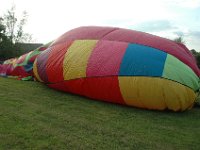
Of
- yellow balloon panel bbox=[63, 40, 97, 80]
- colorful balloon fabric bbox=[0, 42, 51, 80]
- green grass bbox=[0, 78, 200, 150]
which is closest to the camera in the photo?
green grass bbox=[0, 78, 200, 150]

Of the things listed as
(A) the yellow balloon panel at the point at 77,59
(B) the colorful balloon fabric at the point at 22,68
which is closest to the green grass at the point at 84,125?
(A) the yellow balloon panel at the point at 77,59

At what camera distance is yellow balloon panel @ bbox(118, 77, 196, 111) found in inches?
255

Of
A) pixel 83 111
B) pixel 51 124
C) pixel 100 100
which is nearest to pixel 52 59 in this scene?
pixel 100 100

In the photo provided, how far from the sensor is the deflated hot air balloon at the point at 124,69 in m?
6.57

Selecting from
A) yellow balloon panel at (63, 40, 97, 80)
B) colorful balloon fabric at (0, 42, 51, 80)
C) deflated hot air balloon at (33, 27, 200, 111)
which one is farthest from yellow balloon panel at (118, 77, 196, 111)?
colorful balloon fabric at (0, 42, 51, 80)

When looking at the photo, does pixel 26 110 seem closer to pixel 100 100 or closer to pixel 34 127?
pixel 34 127

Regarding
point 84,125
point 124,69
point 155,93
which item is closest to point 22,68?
point 124,69

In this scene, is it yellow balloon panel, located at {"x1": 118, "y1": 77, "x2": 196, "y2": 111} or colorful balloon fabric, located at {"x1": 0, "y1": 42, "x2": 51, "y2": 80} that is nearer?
yellow balloon panel, located at {"x1": 118, "y1": 77, "x2": 196, "y2": 111}

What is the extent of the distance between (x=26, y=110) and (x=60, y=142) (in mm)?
1523

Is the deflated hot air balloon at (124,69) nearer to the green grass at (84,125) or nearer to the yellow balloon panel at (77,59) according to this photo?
the yellow balloon panel at (77,59)

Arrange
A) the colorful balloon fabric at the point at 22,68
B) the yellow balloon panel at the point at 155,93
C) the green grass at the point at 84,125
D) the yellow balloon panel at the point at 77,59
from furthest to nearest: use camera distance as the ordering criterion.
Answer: the colorful balloon fabric at the point at 22,68 → the yellow balloon panel at the point at 77,59 → the yellow balloon panel at the point at 155,93 → the green grass at the point at 84,125

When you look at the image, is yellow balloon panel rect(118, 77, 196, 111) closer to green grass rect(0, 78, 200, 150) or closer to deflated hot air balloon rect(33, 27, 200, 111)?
deflated hot air balloon rect(33, 27, 200, 111)

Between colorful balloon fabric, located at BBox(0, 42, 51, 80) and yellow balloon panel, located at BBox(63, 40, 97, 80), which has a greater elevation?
yellow balloon panel, located at BBox(63, 40, 97, 80)

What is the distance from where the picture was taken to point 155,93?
6496 millimetres
